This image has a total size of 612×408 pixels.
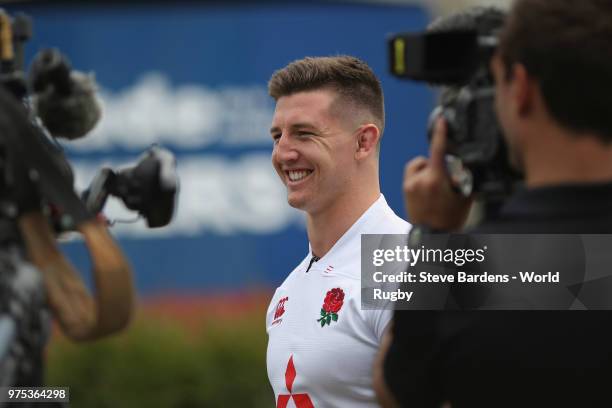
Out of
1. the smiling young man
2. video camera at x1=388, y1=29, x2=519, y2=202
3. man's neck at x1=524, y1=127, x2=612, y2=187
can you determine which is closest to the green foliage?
the smiling young man

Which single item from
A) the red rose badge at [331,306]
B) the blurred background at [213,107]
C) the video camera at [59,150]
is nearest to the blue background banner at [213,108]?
the blurred background at [213,107]

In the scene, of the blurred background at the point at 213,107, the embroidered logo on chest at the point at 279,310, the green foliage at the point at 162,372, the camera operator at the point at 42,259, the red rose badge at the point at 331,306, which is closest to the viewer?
the camera operator at the point at 42,259

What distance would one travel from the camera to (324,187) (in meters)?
3.61

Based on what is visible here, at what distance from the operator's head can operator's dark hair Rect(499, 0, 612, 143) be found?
Answer: 1.64 m

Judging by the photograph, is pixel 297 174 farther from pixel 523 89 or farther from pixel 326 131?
pixel 523 89

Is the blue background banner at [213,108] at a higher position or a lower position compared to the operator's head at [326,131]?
lower

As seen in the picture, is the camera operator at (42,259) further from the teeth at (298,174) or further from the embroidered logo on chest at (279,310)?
the teeth at (298,174)

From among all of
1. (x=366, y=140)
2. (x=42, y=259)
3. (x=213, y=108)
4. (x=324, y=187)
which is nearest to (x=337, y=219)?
(x=324, y=187)

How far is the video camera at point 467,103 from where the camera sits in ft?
7.21

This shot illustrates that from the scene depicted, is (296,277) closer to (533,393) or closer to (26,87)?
(26,87)

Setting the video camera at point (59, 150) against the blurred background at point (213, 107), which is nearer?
the video camera at point (59, 150)

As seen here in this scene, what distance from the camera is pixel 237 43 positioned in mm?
10109

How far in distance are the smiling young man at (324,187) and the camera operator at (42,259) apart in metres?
1.03

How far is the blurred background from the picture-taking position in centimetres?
980
